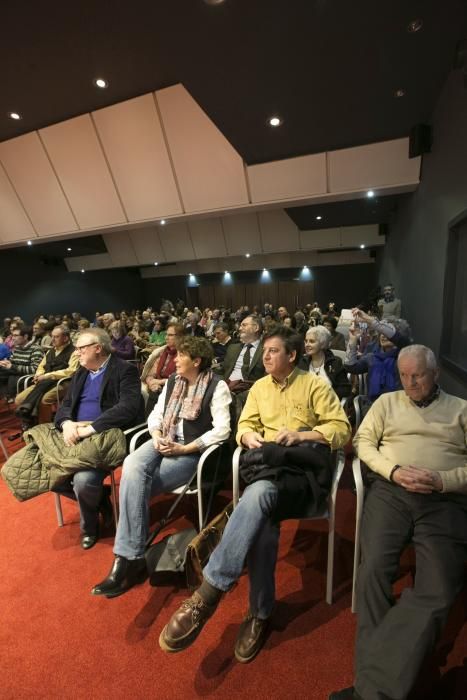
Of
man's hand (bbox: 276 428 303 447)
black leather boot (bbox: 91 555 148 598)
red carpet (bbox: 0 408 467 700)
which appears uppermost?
man's hand (bbox: 276 428 303 447)

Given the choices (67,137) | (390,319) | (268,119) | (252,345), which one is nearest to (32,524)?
(252,345)

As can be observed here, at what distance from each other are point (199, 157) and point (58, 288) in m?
10.8

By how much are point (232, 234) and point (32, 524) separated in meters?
11.4

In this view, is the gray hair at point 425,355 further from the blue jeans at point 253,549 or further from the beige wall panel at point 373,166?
the beige wall panel at point 373,166

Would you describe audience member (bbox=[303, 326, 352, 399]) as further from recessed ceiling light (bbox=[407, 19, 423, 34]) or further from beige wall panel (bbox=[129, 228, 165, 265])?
beige wall panel (bbox=[129, 228, 165, 265])

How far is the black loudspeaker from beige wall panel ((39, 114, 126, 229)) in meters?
4.86

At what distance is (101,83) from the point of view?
417 cm

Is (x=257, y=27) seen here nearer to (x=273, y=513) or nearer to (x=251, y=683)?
(x=273, y=513)

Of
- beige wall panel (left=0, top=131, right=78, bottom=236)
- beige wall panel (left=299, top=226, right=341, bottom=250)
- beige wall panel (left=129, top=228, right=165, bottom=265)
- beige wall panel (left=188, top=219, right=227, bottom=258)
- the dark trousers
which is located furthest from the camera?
beige wall panel (left=129, top=228, right=165, bottom=265)

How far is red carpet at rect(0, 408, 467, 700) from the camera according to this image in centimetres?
129

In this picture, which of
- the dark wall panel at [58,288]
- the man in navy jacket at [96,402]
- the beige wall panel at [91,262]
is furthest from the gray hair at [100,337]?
the beige wall panel at [91,262]

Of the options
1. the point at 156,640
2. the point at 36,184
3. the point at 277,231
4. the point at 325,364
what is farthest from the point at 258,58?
the point at 277,231

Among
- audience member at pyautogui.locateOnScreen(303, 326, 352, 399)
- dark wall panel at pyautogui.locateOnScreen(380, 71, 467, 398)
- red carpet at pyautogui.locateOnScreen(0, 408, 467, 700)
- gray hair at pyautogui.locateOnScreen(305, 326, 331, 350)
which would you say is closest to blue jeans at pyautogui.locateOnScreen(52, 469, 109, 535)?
red carpet at pyautogui.locateOnScreen(0, 408, 467, 700)

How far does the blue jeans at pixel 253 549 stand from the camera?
135cm
